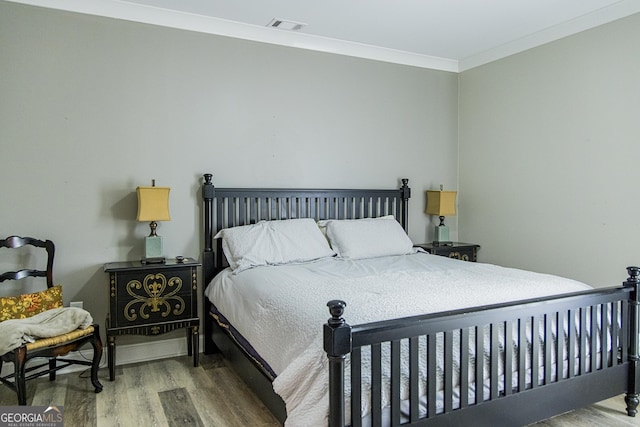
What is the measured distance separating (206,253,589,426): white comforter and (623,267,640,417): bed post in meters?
0.26

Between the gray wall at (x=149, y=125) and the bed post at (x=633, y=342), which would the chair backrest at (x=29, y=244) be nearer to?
the gray wall at (x=149, y=125)

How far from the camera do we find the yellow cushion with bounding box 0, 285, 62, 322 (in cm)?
288

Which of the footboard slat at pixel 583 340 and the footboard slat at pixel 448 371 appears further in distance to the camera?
the footboard slat at pixel 583 340

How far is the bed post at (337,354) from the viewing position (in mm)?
1649

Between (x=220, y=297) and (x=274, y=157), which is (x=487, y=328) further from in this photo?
(x=274, y=157)

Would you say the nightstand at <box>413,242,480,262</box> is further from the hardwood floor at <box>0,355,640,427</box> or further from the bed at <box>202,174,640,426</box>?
the hardwood floor at <box>0,355,640,427</box>

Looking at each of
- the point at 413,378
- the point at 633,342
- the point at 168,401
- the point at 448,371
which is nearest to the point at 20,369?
the point at 168,401

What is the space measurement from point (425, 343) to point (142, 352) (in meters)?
2.46

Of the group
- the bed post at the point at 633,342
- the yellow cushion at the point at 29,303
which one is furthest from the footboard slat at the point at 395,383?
the yellow cushion at the point at 29,303

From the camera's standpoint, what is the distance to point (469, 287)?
2.54 m

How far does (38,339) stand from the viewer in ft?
8.61

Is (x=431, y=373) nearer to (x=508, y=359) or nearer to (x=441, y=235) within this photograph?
(x=508, y=359)

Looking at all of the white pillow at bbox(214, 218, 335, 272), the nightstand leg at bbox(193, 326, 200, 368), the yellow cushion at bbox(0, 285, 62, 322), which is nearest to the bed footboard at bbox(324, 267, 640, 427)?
the white pillow at bbox(214, 218, 335, 272)

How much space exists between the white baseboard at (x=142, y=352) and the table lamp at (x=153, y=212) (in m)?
0.71
